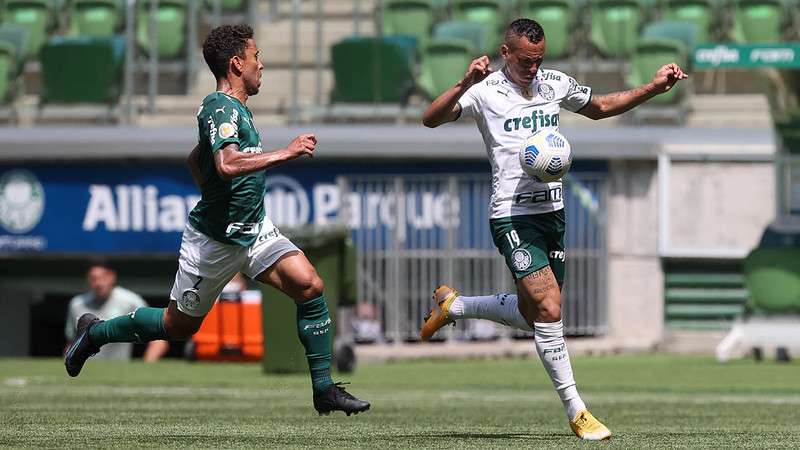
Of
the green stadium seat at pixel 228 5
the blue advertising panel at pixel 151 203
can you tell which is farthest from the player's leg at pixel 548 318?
the green stadium seat at pixel 228 5

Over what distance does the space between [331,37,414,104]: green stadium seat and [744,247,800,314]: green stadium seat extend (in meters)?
5.51

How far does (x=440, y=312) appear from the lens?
1052cm

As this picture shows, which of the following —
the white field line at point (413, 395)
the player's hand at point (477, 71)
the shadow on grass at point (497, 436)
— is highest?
the player's hand at point (477, 71)

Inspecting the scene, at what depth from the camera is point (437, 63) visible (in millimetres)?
23828

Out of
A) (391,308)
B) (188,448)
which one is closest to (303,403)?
(188,448)

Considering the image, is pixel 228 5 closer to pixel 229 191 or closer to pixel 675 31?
pixel 675 31

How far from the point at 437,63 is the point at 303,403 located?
36.4 feet

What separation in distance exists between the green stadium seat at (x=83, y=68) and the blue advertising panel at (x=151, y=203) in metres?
1.35

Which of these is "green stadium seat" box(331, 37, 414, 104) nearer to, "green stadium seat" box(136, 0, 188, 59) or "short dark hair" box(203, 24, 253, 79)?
"green stadium seat" box(136, 0, 188, 59)

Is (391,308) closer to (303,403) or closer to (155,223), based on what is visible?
(155,223)

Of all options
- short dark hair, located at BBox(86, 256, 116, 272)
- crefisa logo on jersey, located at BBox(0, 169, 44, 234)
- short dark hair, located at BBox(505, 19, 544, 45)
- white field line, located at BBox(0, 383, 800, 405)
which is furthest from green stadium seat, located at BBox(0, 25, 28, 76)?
short dark hair, located at BBox(505, 19, 544, 45)

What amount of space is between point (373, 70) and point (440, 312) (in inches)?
536

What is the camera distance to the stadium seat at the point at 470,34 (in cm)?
2461

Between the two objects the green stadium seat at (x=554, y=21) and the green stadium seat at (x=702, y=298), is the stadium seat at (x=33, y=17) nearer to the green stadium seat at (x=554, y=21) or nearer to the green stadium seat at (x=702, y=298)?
the green stadium seat at (x=554, y=21)
